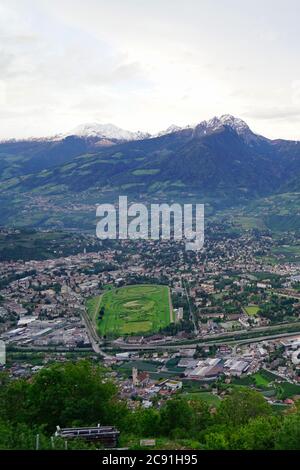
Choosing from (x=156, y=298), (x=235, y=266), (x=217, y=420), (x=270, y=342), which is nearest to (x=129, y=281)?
(x=156, y=298)

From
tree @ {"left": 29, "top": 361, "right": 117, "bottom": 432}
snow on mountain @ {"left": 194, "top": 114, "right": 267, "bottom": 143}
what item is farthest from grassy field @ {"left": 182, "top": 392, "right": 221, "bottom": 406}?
snow on mountain @ {"left": 194, "top": 114, "right": 267, "bottom": 143}

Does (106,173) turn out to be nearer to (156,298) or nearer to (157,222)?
(157,222)

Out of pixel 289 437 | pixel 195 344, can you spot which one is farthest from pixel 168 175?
pixel 289 437

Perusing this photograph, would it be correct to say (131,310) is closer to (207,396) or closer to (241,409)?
(207,396)

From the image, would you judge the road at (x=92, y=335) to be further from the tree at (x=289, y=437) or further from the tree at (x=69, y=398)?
the tree at (x=289, y=437)

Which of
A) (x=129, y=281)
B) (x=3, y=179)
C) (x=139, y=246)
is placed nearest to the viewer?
(x=129, y=281)

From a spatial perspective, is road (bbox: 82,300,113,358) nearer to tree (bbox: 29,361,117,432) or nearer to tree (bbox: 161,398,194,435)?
tree (bbox: 29,361,117,432)
